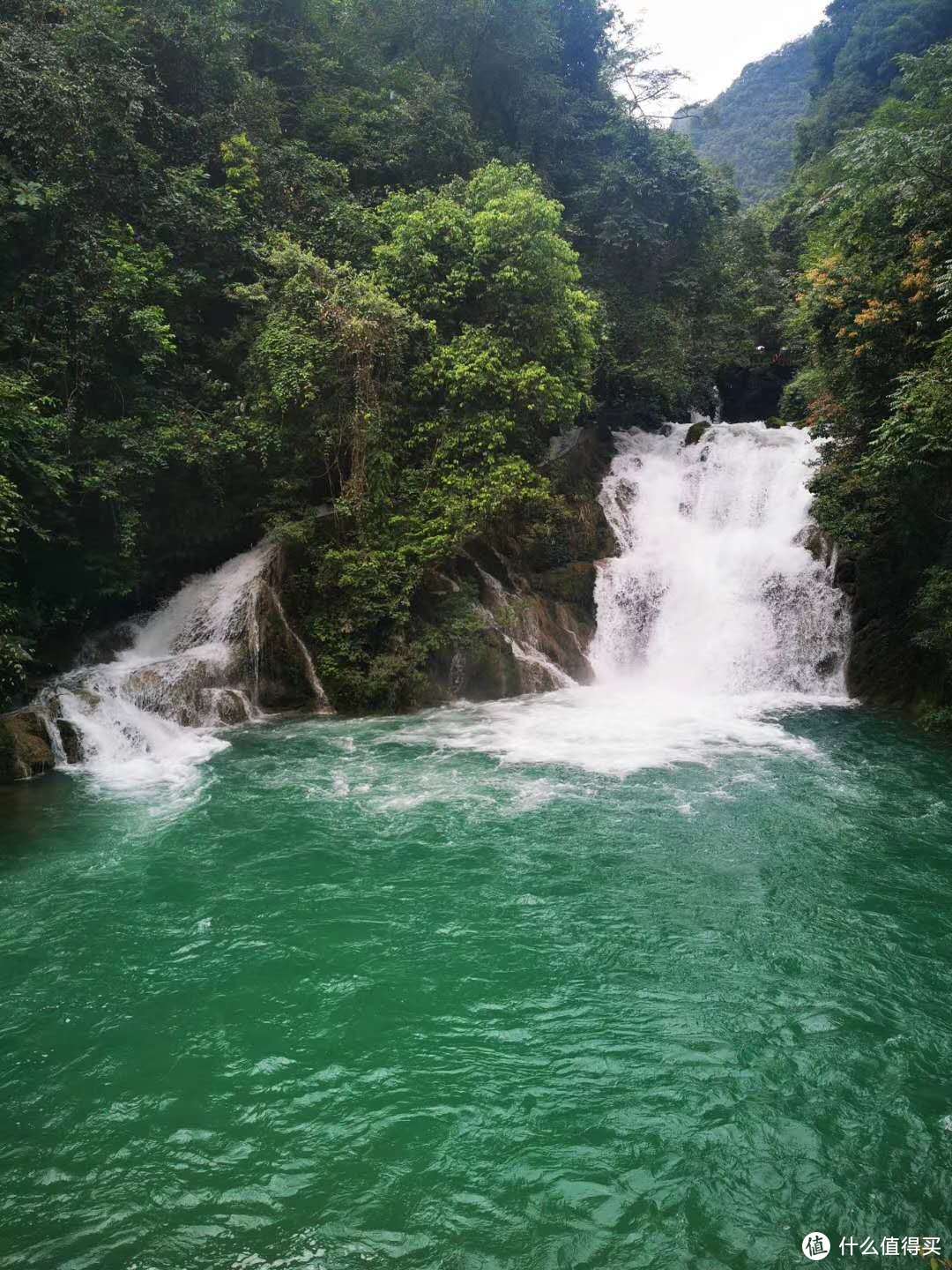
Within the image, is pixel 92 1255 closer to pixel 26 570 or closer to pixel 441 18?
pixel 26 570

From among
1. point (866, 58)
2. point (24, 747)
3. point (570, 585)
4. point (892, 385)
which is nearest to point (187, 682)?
point (24, 747)

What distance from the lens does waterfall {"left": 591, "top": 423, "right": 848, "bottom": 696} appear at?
1416 centimetres

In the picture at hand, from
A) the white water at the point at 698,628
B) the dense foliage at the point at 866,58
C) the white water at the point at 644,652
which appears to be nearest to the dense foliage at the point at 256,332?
the white water at the point at 644,652

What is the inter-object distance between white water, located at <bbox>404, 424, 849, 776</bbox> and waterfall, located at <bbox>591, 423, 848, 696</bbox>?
25 millimetres

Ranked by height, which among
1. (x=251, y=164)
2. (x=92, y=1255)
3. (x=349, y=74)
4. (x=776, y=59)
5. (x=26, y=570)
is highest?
(x=776, y=59)

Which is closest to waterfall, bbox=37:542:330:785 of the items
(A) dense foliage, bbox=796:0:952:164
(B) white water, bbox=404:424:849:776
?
(B) white water, bbox=404:424:849:776

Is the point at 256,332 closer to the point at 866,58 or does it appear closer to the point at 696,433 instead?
the point at 696,433

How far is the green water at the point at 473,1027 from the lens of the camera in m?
3.61

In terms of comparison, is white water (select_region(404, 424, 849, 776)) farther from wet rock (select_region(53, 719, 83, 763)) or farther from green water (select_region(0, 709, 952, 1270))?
wet rock (select_region(53, 719, 83, 763))

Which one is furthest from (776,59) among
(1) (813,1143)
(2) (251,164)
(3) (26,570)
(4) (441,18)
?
(1) (813,1143)

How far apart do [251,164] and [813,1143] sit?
17.9 metres

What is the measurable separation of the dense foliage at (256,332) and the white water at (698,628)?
7.13 ft

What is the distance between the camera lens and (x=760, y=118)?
50188 mm

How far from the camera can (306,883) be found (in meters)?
6.98
